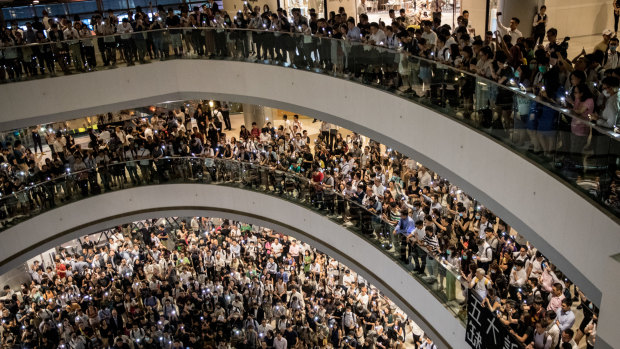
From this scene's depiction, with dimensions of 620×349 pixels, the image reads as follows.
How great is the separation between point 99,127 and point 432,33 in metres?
13.5

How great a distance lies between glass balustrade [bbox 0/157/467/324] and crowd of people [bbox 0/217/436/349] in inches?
98.0

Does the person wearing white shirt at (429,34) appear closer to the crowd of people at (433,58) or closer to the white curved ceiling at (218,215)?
the crowd of people at (433,58)

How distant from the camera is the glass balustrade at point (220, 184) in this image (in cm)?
1145

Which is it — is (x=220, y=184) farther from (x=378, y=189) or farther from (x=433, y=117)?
(x=433, y=117)

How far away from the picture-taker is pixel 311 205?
13.8 m

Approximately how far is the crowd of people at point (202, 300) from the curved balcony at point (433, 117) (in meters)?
4.84

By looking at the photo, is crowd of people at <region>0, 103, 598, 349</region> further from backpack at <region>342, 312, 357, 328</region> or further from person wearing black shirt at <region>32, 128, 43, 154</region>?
backpack at <region>342, 312, 357, 328</region>

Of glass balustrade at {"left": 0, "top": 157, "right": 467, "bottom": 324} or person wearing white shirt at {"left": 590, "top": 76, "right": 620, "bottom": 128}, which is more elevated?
person wearing white shirt at {"left": 590, "top": 76, "right": 620, "bottom": 128}

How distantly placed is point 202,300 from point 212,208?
2625 millimetres

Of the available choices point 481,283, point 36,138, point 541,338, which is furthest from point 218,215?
point 541,338

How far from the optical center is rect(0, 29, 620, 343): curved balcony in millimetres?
6473

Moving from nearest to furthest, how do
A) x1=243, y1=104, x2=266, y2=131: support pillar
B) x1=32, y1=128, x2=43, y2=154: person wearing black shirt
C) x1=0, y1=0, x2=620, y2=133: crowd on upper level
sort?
x1=0, y1=0, x2=620, y2=133: crowd on upper level, x1=32, y1=128, x2=43, y2=154: person wearing black shirt, x1=243, y1=104, x2=266, y2=131: support pillar

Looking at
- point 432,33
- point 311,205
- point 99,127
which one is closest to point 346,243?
point 311,205

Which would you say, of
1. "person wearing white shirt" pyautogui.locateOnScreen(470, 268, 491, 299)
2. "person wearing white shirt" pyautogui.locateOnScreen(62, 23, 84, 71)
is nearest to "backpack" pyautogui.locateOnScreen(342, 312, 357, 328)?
"person wearing white shirt" pyautogui.locateOnScreen(470, 268, 491, 299)
